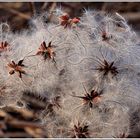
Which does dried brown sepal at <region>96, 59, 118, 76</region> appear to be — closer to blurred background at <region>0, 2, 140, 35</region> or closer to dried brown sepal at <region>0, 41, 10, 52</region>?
dried brown sepal at <region>0, 41, 10, 52</region>

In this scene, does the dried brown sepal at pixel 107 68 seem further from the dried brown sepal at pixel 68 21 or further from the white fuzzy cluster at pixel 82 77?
the dried brown sepal at pixel 68 21

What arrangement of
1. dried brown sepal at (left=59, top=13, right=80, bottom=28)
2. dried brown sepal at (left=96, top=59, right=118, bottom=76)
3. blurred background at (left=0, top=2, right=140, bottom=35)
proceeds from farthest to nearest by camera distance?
1. blurred background at (left=0, top=2, right=140, bottom=35)
2. dried brown sepal at (left=59, top=13, right=80, bottom=28)
3. dried brown sepal at (left=96, top=59, right=118, bottom=76)

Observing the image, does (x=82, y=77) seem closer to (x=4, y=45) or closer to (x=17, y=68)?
(x=17, y=68)

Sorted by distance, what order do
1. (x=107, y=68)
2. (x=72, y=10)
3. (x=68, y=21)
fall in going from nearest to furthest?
1. (x=107, y=68)
2. (x=68, y=21)
3. (x=72, y=10)

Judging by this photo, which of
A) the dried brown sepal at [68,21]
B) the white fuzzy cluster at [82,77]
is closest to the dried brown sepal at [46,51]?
the white fuzzy cluster at [82,77]

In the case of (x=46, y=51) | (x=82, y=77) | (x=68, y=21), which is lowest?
(x=82, y=77)

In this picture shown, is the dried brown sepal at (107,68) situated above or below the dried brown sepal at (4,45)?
below

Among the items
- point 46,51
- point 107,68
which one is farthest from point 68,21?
point 107,68

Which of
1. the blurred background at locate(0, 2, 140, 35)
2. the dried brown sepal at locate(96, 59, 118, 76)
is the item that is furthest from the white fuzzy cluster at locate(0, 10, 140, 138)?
the blurred background at locate(0, 2, 140, 35)
